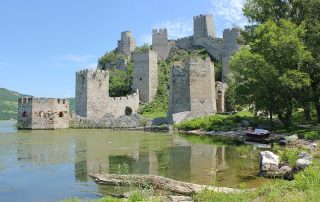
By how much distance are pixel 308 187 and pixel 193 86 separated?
3034cm

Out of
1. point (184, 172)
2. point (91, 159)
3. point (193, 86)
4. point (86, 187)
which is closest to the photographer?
point (86, 187)

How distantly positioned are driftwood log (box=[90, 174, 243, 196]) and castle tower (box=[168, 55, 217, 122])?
88.9 ft

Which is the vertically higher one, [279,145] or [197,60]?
[197,60]

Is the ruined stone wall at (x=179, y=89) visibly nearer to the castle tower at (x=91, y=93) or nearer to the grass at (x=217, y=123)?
the grass at (x=217, y=123)

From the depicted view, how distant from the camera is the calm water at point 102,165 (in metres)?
11.7

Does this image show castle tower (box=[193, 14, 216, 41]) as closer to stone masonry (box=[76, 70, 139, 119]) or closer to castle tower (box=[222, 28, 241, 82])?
castle tower (box=[222, 28, 241, 82])

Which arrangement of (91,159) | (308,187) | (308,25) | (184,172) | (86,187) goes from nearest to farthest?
(308,187) < (86,187) < (184,172) < (91,159) < (308,25)

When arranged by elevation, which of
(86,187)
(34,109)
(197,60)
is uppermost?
(197,60)

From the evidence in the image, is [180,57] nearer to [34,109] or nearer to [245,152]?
[34,109]

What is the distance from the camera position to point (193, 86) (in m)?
39.5

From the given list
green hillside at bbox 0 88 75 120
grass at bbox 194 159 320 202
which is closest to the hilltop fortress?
grass at bbox 194 159 320 202

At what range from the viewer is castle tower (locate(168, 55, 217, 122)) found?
3931 centimetres

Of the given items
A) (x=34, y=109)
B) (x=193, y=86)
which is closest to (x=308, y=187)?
(x=193, y=86)

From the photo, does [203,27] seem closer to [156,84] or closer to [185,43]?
[185,43]
